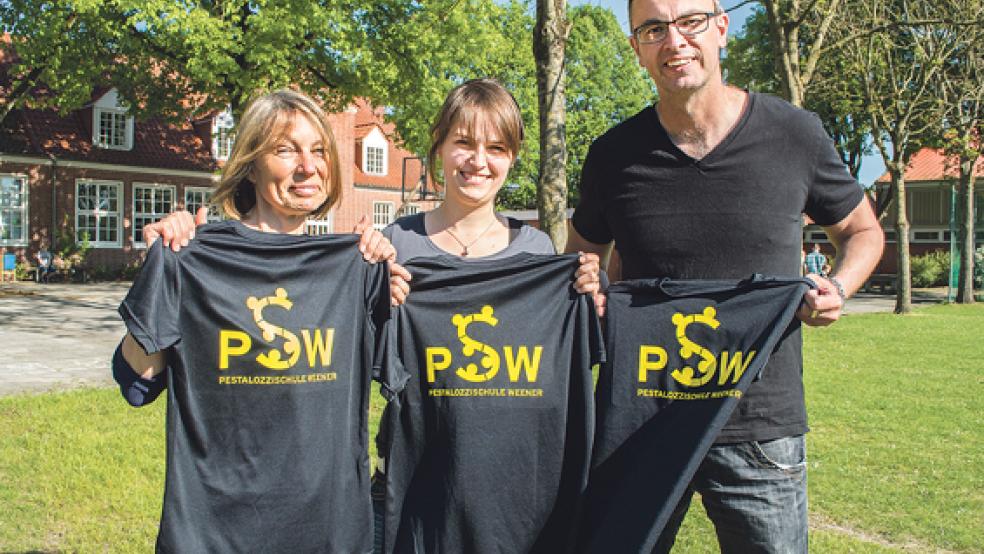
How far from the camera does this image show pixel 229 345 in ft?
9.25

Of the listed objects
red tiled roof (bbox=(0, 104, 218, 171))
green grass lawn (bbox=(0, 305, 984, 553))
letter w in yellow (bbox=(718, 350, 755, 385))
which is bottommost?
green grass lawn (bbox=(0, 305, 984, 553))

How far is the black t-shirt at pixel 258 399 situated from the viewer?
9.06 feet

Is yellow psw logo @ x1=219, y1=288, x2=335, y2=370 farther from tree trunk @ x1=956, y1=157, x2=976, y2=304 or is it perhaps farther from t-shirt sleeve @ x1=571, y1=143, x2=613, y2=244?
tree trunk @ x1=956, y1=157, x2=976, y2=304

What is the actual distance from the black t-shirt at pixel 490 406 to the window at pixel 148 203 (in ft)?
110

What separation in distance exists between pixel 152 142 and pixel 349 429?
35.6 meters

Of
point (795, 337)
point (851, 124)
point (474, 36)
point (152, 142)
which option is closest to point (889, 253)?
point (851, 124)

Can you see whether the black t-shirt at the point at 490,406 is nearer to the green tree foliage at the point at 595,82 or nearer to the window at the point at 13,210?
the window at the point at 13,210

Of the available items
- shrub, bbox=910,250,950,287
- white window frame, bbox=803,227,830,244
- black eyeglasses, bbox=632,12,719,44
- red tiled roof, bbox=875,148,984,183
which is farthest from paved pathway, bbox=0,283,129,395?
red tiled roof, bbox=875,148,984,183

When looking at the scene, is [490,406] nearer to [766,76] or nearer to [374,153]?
[766,76]

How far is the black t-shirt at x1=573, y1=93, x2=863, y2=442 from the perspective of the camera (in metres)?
2.82

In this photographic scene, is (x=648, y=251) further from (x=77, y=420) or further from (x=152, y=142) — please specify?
(x=152, y=142)

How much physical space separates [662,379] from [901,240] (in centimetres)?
2174

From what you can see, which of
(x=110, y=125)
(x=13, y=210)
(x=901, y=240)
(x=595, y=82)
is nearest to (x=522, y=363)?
(x=901, y=240)

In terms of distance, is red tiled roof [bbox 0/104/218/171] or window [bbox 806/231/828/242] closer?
red tiled roof [bbox 0/104/218/171]
